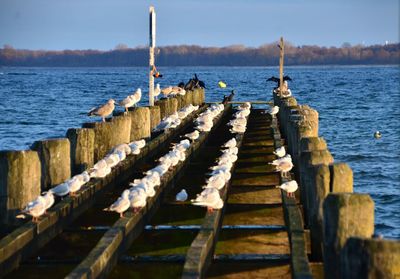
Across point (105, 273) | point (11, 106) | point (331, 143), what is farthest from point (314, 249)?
point (11, 106)

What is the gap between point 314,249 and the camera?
11.0 m

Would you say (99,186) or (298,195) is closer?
(99,186)

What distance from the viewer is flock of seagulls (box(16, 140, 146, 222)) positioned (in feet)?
34.4

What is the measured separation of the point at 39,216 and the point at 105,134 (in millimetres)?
6422

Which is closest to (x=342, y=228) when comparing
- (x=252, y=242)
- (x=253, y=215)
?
(x=252, y=242)

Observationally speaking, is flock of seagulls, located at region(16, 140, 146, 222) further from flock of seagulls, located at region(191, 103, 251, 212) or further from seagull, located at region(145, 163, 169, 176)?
flock of seagulls, located at region(191, 103, 251, 212)

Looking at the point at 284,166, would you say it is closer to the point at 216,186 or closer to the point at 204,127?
the point at 216,186

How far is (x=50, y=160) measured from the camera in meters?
13.0

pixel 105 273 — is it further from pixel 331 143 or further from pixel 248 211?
pixel 331 143

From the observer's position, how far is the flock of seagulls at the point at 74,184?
34.4 feet

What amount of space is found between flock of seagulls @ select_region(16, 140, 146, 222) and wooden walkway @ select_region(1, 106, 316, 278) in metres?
0.40

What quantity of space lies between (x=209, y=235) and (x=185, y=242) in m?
1.17

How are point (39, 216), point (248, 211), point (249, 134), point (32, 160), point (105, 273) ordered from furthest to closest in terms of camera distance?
point (249, 134), point (248, 211), point (32, 160), point (39, 216), point (105, 273)

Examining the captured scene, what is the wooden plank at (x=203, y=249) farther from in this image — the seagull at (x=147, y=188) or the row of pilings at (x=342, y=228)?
the row of pilings at (x=342, y=228)
